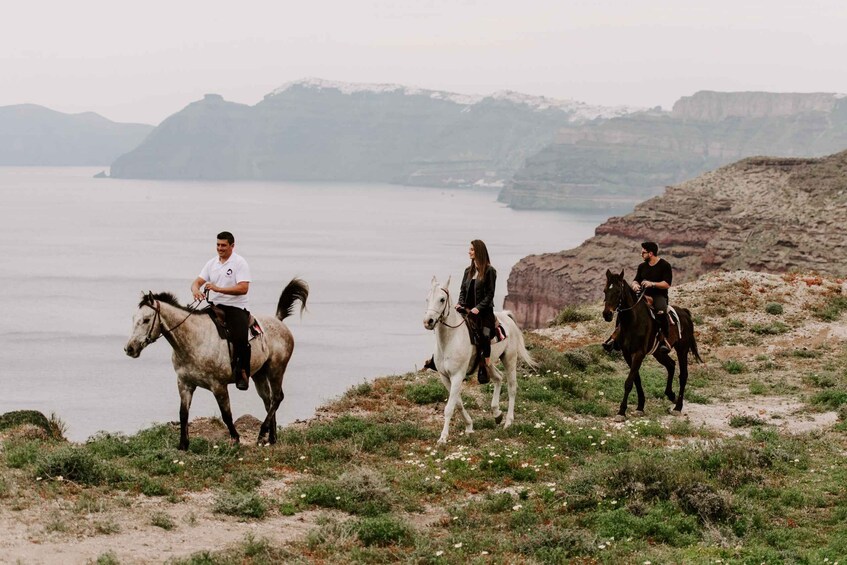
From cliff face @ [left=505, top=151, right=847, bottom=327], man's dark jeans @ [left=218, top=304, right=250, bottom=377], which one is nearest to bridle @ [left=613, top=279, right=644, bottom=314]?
man's dark jeans @ [left=218, top=304, right=250, bottom=377]

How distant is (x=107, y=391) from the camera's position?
82.2 metres

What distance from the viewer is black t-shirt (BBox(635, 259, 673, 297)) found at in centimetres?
1872

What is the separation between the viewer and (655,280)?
18750mm

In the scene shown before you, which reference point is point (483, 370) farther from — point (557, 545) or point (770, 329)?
point (770, 329)

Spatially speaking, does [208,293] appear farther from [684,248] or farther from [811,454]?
[684,248]

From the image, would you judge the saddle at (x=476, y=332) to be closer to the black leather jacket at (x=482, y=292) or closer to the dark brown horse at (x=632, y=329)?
the black leather jacket at (x=482, y=292)

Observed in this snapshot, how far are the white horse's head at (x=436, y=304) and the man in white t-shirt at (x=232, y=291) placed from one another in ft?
9.24

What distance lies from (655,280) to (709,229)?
113119 mm

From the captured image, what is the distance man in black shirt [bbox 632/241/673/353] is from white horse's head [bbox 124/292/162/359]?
32.6 ft

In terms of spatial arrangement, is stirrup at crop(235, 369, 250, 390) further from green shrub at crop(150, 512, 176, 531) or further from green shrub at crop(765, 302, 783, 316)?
green shrub at crop(765, 302, 783, 316)

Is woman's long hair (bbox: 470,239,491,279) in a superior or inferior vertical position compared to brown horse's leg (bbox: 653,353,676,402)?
superior

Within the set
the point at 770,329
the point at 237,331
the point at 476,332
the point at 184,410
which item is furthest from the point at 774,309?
the point at 184,410

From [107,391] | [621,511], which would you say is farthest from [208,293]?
[107,391]

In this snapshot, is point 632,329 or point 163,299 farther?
point 632,329
